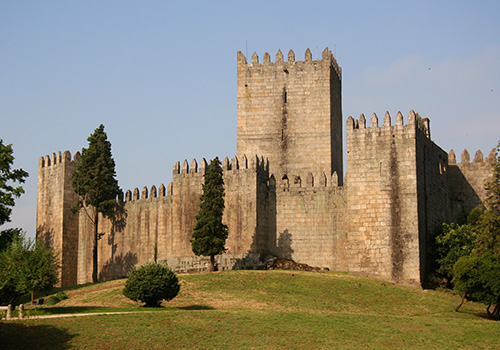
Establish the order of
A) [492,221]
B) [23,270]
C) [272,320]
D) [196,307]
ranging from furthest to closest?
1. [492,221]
2. [196,307]
3. [23,270]
4. [272,320]

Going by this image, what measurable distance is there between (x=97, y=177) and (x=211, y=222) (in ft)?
39.4

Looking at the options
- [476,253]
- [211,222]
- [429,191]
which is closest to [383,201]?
[429,191]

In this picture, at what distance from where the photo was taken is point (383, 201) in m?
47.8

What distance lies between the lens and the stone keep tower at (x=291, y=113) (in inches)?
2232

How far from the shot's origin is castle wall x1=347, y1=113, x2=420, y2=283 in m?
46.8

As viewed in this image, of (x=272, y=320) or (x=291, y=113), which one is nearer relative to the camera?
(x=272, y=320)

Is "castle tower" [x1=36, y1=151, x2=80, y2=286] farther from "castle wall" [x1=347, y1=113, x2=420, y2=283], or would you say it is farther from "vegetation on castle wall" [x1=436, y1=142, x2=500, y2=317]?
"vegetation on castle wall" [x1=436, y1=142, x2=500, y2=317]

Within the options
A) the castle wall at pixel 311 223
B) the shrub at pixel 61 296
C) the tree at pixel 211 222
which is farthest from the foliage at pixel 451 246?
the shrub at pixel 61 296

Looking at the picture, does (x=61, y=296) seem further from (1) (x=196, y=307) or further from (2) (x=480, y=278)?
(2) (x=480, y=278)

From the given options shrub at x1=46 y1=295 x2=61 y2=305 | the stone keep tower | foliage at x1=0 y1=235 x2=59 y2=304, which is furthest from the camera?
the stone keep tower

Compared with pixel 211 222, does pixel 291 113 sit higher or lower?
higher

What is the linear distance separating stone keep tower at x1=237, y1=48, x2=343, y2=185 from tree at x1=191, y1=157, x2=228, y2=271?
8.97 m

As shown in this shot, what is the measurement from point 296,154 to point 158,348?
94.3ft

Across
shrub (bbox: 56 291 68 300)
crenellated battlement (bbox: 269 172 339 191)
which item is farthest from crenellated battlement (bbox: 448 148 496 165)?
shrub (bbox: 56 291 68 300)
